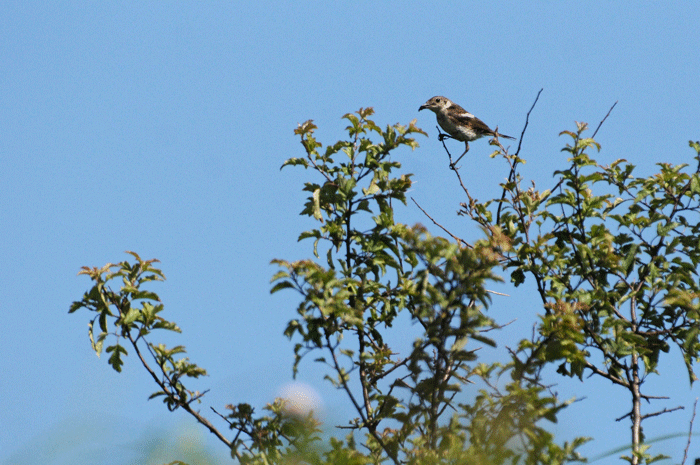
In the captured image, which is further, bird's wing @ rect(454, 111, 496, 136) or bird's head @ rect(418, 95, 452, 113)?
bird's head @ rect(418, 95, 452, 113)

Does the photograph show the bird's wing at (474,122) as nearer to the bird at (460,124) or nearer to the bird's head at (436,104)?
the bird at (460,124)

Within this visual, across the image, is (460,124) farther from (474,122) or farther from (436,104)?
(436,104)

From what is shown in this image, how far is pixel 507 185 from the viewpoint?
6.21 metres

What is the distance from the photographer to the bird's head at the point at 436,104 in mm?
12391

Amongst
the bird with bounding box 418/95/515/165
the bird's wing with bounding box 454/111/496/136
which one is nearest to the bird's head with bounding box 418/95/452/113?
the bird with bounding box 418/95/515/165

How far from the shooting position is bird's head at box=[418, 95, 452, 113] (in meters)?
12.4

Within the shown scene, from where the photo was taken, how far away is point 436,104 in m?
12.4

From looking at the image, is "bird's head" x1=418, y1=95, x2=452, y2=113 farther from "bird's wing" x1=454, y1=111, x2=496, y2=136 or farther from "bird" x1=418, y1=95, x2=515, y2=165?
"bird's wing" x1=454, y1=111, x2=496, y2=136

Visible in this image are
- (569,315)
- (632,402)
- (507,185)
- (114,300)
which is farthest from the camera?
(507,185)

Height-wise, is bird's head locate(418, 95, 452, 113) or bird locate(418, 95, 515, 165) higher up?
bird's head locate(418, 95, 452, 113)

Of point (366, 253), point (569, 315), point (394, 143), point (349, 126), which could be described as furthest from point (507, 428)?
point (349, 126)

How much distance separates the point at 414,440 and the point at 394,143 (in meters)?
2.04

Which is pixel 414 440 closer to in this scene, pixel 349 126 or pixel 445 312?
pixel 445 312

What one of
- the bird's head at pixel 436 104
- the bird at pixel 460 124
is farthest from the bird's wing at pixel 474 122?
the bird's head at pixel 436 104
